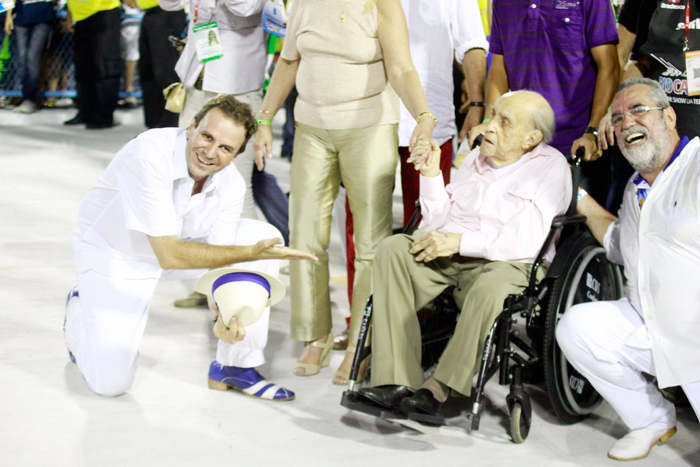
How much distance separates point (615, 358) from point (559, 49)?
1.10 m

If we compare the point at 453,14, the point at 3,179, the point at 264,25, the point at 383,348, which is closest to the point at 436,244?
the point at 383,348

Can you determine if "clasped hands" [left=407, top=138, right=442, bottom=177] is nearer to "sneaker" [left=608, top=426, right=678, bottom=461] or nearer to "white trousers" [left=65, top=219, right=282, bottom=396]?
"white trousers" [left=65, top=219, right=282, bottom=396]

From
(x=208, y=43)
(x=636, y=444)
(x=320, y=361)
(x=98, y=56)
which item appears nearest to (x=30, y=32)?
(x=98, y=56)

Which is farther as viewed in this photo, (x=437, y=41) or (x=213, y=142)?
(x=437, y=41)

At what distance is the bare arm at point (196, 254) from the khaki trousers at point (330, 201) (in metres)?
0.52

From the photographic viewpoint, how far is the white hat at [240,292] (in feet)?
8.96

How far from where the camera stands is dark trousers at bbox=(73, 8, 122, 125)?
7.54 meters

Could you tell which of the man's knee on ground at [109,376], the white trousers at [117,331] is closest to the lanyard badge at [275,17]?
the white trousers at [117,331]

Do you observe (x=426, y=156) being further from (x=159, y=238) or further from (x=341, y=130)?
(x=159, y=238)

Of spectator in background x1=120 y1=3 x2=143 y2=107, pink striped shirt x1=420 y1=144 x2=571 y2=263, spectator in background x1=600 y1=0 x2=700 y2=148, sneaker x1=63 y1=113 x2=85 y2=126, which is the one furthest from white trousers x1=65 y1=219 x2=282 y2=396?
sneaker x1=63 y1=113 x2=85 y2=126

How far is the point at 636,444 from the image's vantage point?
273cm

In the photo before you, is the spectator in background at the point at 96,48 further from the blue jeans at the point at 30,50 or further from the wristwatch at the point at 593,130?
the wristwatch at the point at 593,130

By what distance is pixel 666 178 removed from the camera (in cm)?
271

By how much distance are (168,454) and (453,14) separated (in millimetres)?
1918
